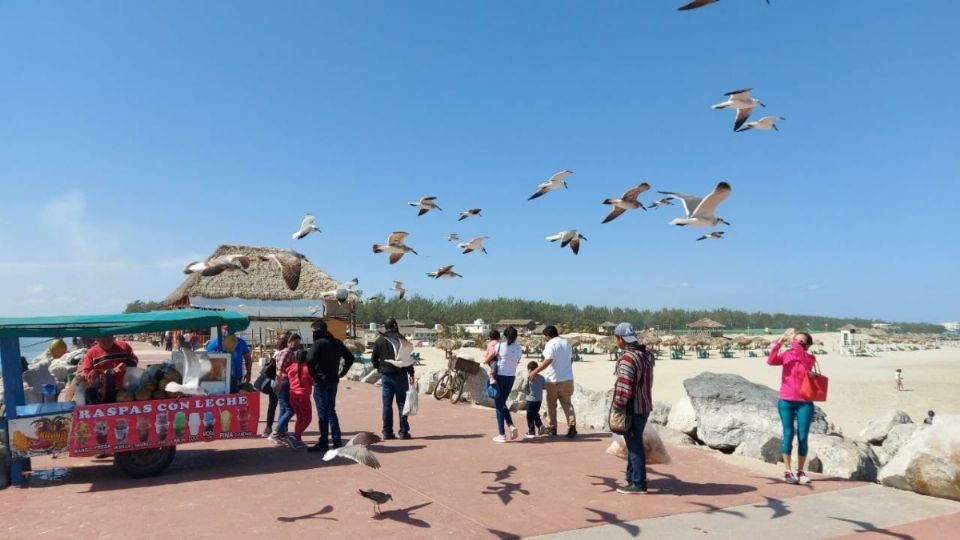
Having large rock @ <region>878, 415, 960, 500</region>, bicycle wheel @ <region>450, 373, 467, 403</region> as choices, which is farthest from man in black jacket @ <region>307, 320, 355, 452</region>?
large rock @ <region>878, 415, 960, 500</region>

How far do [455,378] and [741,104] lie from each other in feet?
28.5

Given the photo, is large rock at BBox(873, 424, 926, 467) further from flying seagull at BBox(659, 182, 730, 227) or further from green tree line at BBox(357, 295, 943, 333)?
green tree line at BBox(357, 295, 943, 333)

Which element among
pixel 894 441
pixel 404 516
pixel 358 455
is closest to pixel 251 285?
pixel 358 455

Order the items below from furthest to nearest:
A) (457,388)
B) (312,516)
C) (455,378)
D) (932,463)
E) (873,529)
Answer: (455,378), (457,388), (932,463), (312,516), (873,529)

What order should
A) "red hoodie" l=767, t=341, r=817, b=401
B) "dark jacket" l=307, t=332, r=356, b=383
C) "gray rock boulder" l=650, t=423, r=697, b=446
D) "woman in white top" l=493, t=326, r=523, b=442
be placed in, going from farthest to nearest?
"woman in white top" l=493, t=326, r=523, b=442
"gray rock boulder" l=650, t=423, r=697, b=446
"dark jacket" l=307, t=332, r=356, b=383
"red hoodie" l=767, t=341, r=817, b=401

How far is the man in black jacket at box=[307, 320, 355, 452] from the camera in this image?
799cm

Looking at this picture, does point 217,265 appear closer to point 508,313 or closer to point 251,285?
point 251,285

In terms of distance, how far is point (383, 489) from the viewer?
20.6ft

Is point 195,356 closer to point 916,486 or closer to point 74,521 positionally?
point 74,521

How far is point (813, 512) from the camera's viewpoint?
5.59m

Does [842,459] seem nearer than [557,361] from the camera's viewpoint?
Yes

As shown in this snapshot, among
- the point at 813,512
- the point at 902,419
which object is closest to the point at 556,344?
the point at 813,512

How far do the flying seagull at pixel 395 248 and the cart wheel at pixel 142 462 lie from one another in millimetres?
5019

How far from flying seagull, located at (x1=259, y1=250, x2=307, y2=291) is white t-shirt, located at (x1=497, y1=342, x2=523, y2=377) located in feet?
11.0
